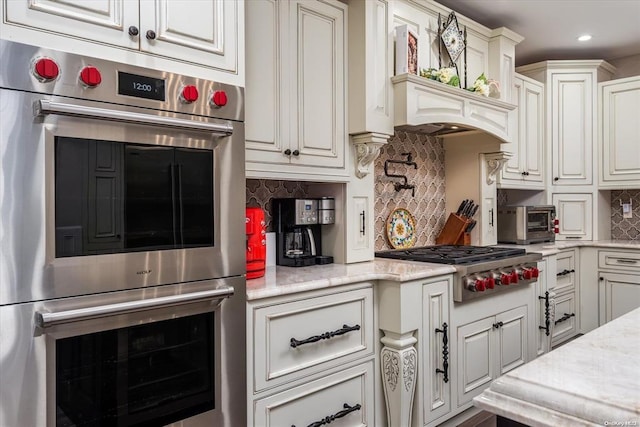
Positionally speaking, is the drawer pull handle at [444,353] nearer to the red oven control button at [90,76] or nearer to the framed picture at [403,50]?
the framed picture at [403,50]

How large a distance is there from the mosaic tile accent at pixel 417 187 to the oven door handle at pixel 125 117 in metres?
1.70

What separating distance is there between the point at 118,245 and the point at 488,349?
2207 mm

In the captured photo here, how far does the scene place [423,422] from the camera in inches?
90.4

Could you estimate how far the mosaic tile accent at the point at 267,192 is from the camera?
2.46m

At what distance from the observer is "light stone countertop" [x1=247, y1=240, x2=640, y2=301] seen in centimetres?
185

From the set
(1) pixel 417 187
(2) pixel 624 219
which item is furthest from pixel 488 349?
(2) pixel 624 219

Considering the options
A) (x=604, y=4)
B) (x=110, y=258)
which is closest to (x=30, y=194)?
(x=110, y=258)

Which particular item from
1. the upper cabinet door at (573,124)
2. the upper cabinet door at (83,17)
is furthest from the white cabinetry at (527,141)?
the upper cabinet door at (83,17)

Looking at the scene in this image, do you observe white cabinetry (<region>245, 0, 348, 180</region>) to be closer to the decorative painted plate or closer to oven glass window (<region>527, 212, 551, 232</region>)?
the decorative painted plate

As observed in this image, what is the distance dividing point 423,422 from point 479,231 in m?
1.75

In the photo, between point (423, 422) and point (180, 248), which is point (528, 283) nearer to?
point (423, 422)

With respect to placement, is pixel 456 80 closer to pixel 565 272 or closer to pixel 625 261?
pixel 565 272

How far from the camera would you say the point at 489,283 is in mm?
2588

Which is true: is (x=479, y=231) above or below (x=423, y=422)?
above
